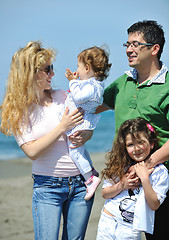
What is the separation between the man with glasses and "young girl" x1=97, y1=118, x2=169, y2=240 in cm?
14

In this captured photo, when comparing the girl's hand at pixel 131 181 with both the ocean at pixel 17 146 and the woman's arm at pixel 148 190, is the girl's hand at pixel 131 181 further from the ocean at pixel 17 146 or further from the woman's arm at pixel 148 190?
the ocean at pixel 17 146

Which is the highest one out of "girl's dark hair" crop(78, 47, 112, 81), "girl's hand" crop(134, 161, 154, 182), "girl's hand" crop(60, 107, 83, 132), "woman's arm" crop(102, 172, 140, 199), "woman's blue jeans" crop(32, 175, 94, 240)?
"girl's dark hair" crop(78, 47, 112, 81)

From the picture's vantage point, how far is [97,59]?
3.19 metres

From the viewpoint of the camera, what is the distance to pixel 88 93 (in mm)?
3041

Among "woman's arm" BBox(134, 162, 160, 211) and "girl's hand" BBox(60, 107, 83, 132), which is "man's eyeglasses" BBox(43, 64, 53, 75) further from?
"woman's arm" BBox(134, 162, 160, 211)

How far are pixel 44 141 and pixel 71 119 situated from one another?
33 centimetres

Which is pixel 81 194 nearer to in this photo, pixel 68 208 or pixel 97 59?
pixel 68 208

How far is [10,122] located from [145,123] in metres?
1.13

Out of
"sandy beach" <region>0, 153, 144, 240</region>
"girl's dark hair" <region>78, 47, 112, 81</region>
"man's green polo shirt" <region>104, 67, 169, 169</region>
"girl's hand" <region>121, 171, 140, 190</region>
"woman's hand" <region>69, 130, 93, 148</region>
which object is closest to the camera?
"girl's hand" <region>121, 171, 140, 190</region>

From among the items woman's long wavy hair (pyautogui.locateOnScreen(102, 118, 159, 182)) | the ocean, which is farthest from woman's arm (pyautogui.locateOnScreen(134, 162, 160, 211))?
the ocean

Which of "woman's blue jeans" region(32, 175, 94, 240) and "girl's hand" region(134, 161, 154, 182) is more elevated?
"girl's hand" region(134, 161, 154, 182)

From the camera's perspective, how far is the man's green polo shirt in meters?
2.89

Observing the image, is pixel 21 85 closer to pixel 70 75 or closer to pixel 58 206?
pixel 70 75

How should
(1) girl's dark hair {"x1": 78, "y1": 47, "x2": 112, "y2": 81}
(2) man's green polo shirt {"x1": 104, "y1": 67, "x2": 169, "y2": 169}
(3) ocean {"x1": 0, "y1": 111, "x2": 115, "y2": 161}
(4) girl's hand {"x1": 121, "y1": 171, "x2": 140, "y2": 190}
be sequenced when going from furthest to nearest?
(3) ocean {"x1": 0, "y1": 111, "x2": 115, "y2": 161}, (1) girl's dark hair {"x1": 78, "y1": 47, "x2": 112, "y2": 81}, (2) man's green polo shirt {"x1": 104, "y1": 67, "x2": 169, "y2": 169}, (4) girl's hand {"x1": 121, "y1": 171, "x2": 140, "y2": 190}
